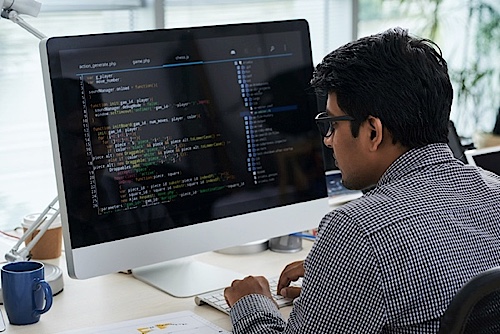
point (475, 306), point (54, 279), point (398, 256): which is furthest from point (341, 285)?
point (54, 279)

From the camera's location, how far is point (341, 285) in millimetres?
1282

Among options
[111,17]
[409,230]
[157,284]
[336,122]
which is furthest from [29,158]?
[409,230]

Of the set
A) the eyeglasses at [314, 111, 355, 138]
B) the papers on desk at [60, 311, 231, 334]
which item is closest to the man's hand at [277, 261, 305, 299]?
the papers on desk at [60, 311, 231, 334]

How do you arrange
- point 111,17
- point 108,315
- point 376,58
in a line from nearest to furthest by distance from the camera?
1. point 376,58
2. point 108,315
3. point 111,17

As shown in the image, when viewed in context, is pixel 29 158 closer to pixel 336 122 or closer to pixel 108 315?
pixel 108 315

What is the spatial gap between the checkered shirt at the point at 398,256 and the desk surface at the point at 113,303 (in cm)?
34

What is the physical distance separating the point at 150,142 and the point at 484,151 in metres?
1.16

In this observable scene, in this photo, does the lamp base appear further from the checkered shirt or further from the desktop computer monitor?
the checkered shirt

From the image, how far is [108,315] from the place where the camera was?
5.32 ft

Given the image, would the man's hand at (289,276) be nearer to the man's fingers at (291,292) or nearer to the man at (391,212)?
the man's fingers at (291,292)

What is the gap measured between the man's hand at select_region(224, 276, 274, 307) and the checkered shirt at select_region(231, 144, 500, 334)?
231 mm

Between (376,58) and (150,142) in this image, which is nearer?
(376,58)

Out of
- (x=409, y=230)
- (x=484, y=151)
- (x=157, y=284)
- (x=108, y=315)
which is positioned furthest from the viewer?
(x=484, y=151)

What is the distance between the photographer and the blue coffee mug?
5.09 feet
